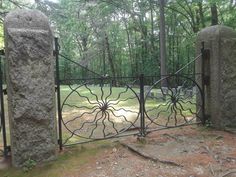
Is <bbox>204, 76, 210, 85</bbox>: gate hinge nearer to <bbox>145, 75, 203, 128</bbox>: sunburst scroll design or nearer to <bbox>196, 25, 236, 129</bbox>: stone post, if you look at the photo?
<bbox>196, 25, 236, 129</bbox>: stone post

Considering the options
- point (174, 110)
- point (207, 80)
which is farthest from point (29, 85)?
point (207, 80)

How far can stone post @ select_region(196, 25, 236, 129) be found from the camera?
12.8 feet

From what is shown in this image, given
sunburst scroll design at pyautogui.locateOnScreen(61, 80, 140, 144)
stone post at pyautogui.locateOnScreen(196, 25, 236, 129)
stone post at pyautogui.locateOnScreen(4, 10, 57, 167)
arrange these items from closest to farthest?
stone post at pyautogui.locateOnScreen(4, 10, 57, 167) < sunburst scroll design at pyautogui.locateOnScreen(61, 80, 140, 144) < stone post at pyautogui.locateOnScreen(196, 25, 236, 129)

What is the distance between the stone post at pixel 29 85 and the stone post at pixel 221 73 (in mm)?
2348

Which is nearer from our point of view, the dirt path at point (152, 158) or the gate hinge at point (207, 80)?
the dirt path at point (152, 158)

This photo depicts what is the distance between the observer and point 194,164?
2865 millimetres

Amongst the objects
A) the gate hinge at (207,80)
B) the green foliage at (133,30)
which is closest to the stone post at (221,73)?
the gate hinge at (207,80)

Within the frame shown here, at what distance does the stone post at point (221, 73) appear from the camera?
3916mm

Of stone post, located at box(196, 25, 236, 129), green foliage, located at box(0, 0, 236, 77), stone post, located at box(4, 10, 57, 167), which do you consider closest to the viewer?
stone post, located at box(4, 10, 57, 167)

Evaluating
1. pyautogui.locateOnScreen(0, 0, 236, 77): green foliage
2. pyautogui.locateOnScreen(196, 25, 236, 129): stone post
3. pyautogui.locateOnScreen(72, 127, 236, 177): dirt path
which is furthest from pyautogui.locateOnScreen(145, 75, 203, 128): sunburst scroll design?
pyautogui.locateOnScreen(0, 0, 236, 77): green foliage

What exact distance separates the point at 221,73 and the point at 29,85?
265 cm

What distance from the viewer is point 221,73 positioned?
395 cm

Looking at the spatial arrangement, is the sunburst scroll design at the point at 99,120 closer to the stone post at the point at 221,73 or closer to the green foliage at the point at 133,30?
the stone post at the point at 221,73

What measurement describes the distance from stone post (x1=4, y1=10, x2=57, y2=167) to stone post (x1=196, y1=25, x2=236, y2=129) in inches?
92.5
